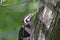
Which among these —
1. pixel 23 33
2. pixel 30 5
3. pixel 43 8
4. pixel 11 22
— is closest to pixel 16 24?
pixel 11 22

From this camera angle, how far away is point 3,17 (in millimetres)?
1267

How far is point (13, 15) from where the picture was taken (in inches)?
49.7

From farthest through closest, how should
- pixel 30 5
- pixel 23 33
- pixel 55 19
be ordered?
1. pixel 30 5
2. pixel 23 33
3. pixel 55 19

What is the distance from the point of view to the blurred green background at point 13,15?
1.20 metres

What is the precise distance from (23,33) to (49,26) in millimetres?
342

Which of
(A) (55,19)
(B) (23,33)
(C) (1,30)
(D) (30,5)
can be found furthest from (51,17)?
(C) (1,30)

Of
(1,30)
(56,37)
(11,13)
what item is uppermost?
(56,37)

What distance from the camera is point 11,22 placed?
1282 mm

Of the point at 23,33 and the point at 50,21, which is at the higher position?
the point at 50,21

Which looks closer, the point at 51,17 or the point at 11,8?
the point at 51,17

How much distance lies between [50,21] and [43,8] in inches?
1.8

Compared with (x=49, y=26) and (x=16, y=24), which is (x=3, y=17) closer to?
(x=16, y=24)

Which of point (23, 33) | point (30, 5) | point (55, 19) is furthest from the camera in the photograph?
point (30, 5)

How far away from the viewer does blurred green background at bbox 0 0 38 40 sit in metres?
1.20
